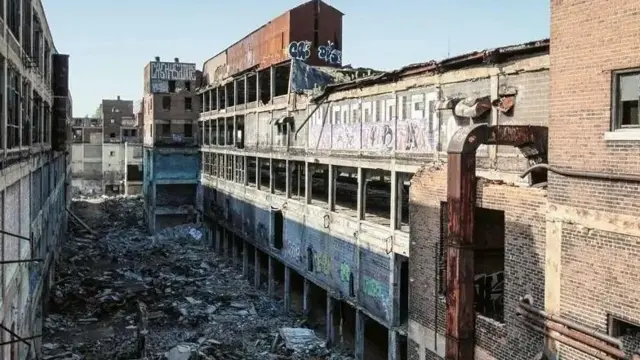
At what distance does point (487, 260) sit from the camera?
504 inches

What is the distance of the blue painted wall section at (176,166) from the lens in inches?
1704

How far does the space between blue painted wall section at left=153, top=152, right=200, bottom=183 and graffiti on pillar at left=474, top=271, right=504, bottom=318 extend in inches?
1342

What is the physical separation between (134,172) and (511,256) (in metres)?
58.6

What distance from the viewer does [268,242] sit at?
2684cm

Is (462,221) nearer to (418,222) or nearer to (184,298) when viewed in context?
(418,222)

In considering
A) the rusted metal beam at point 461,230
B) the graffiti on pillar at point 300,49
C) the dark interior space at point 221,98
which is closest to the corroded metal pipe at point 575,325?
the rusted metal beam at point 461,230

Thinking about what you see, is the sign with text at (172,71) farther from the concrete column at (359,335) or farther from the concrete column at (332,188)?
the concrete column at (359,335)

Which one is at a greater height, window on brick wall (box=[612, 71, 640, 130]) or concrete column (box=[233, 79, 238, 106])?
concrete column (box=[233, 79, 238, 106])

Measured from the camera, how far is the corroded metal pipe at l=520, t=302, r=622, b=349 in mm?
8315

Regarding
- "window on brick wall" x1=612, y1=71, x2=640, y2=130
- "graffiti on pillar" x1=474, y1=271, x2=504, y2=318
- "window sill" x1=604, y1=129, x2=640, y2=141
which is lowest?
"graffiti on pillar" x1=474, y1=271, x2=504, y2=318

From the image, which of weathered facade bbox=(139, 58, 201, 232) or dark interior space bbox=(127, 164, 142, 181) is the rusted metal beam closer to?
weathered facade bbox=(139, 58, 201, 232)

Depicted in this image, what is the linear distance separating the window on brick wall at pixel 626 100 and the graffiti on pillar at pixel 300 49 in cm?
2620

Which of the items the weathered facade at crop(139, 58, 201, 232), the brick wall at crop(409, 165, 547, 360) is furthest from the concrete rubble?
the brick wall at crop(409, 165, 547, 360)

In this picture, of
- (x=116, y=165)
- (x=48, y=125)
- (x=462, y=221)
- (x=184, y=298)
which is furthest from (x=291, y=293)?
(x=116, y=165)
